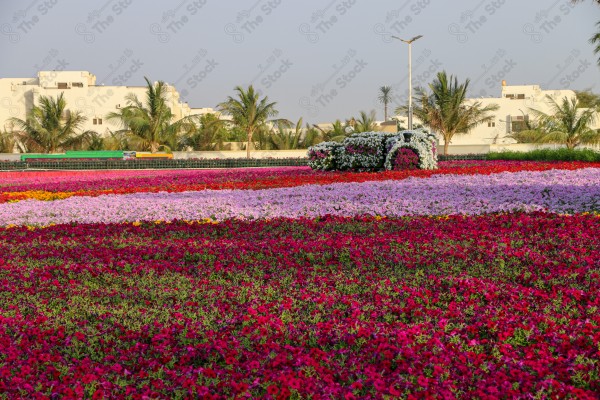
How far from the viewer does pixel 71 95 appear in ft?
176

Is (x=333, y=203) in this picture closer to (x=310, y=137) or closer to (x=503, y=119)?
(x=310, y=137)

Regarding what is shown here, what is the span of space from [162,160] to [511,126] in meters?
37.1

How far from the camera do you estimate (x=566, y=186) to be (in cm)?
1222

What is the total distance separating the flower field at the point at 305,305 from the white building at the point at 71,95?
45084 millimetres

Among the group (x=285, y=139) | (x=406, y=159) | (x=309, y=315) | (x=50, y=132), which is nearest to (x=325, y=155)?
(x=406, y=159)

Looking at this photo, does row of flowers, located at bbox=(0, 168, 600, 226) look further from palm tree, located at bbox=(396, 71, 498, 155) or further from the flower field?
palm tree, located at bbox=(396, 71, 498, 155)

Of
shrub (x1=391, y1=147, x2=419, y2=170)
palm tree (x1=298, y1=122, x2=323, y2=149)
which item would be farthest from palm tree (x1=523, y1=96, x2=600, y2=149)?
shrub (x1=391, y1=147, x2=419, y2=170)

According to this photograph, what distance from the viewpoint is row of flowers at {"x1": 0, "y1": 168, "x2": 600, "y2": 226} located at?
33.6 feet

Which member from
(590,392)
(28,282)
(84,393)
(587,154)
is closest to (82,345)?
(84,393)

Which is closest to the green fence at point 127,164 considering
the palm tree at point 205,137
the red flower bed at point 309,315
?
the palm tree at point 205,137

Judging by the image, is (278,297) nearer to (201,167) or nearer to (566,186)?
(566,186)

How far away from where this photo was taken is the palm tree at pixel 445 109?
38.2m

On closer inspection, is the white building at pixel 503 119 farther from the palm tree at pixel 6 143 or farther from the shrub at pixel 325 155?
the shrub at pixel 325 155

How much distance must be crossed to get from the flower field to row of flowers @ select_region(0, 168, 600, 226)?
212 millimetres
